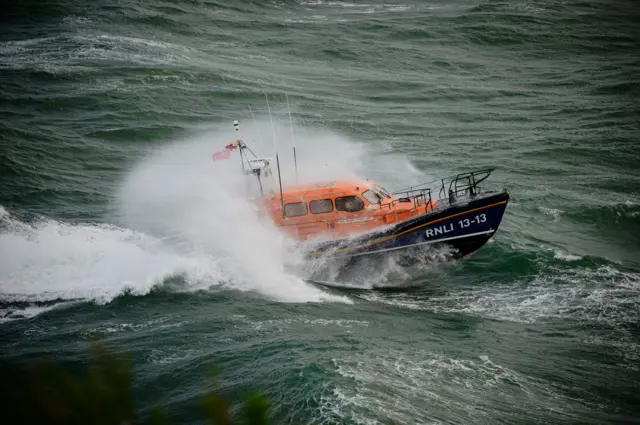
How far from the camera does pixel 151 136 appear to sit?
24969 millimetres

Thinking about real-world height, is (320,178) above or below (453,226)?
above

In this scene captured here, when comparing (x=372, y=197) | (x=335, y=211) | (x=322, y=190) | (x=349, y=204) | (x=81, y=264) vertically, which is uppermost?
(x=322, y=190)

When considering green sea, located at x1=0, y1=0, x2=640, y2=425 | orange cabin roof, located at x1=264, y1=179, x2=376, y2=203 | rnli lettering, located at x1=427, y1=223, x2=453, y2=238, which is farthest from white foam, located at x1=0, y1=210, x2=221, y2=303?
rnli lettering, located at x1=427, y1=223, x2=453, y2=238

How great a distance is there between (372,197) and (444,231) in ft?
7.04

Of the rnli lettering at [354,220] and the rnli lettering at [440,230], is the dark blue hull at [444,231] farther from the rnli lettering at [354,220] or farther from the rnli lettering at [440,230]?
the rnli lettering at [354,220]

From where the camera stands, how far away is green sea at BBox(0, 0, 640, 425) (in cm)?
1134

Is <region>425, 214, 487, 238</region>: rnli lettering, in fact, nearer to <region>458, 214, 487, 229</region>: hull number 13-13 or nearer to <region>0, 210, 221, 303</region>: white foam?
<region>458, 214, 487, 229</region>: hull number 13-13

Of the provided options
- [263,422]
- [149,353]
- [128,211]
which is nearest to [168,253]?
[128,211]

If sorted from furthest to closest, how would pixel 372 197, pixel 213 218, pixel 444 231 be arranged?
pixel 213 218, pixel 372 197, pixel 444 231

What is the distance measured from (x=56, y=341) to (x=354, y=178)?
342 inches

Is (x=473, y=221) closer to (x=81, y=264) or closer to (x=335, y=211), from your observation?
(x=335, y=211)

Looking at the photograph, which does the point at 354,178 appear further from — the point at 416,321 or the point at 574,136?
the point at 574,136

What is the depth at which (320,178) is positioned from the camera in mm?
18672

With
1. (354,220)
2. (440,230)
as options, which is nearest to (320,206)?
(354,220)
